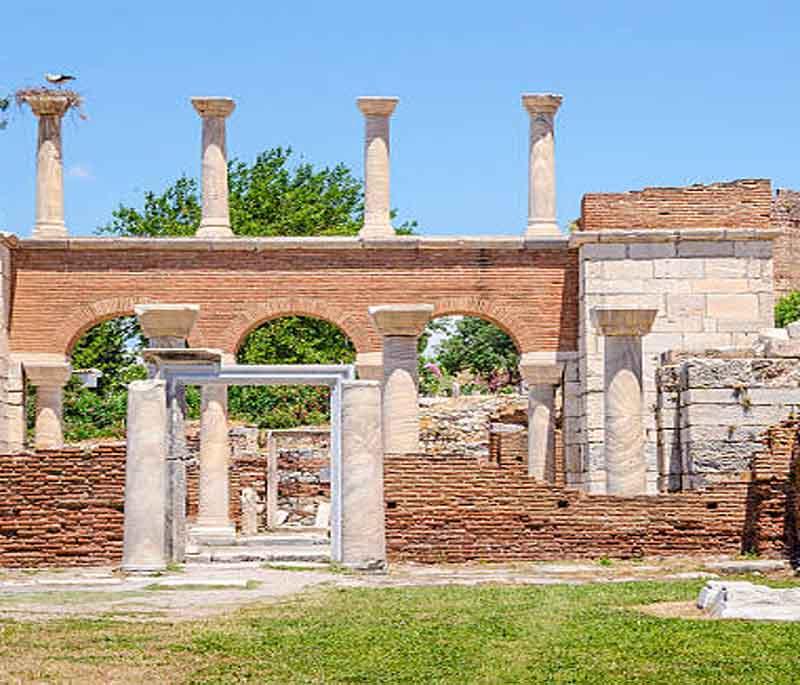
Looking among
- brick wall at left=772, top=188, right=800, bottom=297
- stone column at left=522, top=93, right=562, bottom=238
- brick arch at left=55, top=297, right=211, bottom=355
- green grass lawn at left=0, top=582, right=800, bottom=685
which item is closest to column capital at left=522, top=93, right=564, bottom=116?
stone column at left=522, top=93, right=562, bottom=238

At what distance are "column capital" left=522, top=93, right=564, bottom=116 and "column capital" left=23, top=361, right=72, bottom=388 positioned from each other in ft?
27.1

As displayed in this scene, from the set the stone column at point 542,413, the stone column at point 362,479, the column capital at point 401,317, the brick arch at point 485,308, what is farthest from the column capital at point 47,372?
the stone column at point 362,479

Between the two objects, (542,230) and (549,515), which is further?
(542,230)

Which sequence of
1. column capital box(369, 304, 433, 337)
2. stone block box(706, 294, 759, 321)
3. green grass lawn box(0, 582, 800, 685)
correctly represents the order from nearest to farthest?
green grass lawn box(0, 582, 800, 685) → column capital box(369, 304, 433, 337) → stone block box(706, 294, 759, 321)

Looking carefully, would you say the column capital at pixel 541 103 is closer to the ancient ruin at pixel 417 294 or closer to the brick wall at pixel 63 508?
the ancient ruin at pixel 417 294

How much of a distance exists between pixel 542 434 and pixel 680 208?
4.08 m

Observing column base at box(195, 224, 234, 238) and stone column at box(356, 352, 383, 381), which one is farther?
column base at box(195, 224, 234, 238)

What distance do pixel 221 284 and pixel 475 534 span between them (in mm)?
8757

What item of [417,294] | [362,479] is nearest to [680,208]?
[417,294]

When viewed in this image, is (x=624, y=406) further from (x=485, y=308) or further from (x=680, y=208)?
(x=680, y=208)

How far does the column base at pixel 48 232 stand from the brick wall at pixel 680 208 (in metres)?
8.16

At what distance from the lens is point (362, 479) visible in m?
17.6

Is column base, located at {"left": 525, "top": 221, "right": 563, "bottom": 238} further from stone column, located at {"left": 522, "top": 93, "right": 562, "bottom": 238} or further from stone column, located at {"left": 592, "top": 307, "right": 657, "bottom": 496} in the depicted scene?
stone column, located at {"left": 592, "top": 307, "right": 657, "bottom": 496}

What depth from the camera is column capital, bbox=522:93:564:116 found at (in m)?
26.7
